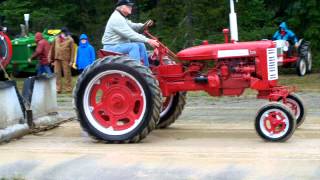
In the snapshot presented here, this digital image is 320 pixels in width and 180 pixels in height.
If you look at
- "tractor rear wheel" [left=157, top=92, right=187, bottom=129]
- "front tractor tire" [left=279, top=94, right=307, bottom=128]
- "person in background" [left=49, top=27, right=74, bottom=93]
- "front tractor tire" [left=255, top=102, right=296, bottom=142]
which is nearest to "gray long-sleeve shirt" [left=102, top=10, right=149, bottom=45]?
"tractor rear wheel" [left=157, top=92, right=187, bottom=129]

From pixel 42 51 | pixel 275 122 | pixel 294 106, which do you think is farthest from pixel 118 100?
pixel 42 51

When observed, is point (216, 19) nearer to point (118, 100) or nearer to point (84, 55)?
point (84, 55)

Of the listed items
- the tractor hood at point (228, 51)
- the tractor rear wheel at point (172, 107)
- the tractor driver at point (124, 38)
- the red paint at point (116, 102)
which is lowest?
the tractor rear wheel at point (172, 107)

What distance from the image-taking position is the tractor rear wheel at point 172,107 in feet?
33.0

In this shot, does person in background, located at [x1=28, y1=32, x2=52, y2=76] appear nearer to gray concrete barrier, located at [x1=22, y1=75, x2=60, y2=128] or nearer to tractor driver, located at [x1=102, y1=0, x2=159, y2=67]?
gray concrete barrier, located at [x1=22, y1=75, x2=60, y2=128]

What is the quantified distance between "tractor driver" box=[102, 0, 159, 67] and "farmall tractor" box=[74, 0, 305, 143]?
0.48ft

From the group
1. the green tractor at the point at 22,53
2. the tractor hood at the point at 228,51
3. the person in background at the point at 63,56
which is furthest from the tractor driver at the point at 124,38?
the green tractor at the point at 22,53

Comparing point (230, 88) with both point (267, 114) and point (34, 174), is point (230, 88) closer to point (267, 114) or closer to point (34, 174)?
point (267, 114)

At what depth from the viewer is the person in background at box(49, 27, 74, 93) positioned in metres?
17.8

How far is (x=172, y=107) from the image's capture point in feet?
33.1

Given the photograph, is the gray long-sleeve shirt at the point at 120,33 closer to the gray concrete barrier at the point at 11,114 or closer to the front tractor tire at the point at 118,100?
the front tractor tire at the point at 118,100

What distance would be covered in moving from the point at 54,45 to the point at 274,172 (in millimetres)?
12140

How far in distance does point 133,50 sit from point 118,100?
2.30ft

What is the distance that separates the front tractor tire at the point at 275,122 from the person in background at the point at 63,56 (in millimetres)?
9988
